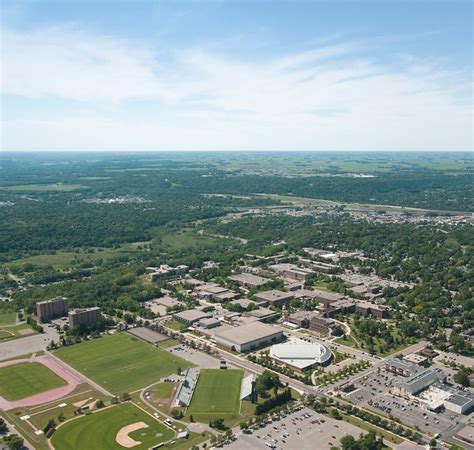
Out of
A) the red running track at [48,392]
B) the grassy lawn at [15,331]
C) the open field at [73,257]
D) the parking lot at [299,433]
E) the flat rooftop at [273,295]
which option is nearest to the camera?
the parking lot at [299,433]

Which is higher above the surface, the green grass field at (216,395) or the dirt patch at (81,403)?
the green grass field at (216,395)

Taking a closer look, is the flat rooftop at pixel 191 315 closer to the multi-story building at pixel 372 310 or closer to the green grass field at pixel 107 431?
the multi-story building at pixel 372 310

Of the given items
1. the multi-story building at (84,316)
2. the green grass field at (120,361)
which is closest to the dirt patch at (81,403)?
the green grass field at (120,361)

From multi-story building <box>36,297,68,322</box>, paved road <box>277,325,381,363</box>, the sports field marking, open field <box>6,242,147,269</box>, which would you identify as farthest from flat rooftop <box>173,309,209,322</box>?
open field <box>6,242,147,269</box>

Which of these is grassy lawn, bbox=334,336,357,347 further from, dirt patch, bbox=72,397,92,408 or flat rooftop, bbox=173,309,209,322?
dirt patch, bbox=72,397,92,408

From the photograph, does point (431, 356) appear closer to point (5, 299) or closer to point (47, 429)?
point (47, 429)
